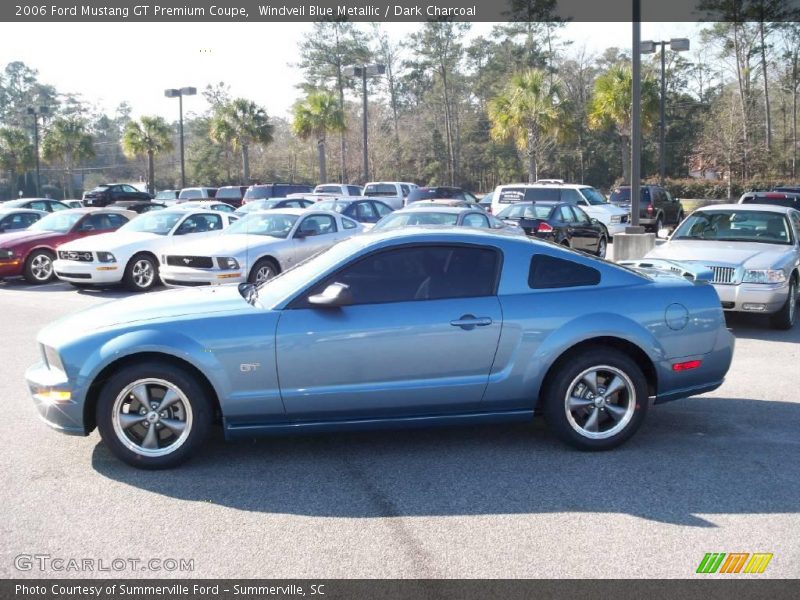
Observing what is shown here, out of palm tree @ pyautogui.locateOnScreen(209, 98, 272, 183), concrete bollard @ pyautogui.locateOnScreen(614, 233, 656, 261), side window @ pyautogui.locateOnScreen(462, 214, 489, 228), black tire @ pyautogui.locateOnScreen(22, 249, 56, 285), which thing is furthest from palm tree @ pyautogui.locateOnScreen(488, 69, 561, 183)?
black tire @ pyautogui.locateOnScreen(22, 249, 56, 285)

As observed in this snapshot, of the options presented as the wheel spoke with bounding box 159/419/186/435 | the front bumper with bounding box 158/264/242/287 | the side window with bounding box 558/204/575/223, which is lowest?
the wheel spoke with bounding box 159/419/186/435

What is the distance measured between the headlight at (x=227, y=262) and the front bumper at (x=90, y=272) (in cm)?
261

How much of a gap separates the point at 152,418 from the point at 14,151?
186 feet

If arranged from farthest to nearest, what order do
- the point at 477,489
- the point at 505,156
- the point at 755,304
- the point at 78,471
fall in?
1. the point at 505,156
2. the point at 755,304
3. the point at 78,471
4. the point at 477,489

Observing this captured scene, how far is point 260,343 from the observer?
5.13m

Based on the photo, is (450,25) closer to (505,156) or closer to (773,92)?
(505,156)

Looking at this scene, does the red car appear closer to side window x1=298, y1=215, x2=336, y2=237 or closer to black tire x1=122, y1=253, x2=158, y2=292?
black tire x1=122, y1=253, x2=158, y2=292

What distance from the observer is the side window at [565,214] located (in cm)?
1777

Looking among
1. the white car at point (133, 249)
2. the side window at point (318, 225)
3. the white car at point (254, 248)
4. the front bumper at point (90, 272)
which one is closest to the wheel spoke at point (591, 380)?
the white car at point (254, 248)

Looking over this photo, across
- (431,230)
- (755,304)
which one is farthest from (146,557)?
(755,304)

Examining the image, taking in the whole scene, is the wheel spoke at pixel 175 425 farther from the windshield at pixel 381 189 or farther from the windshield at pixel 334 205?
the windshield at pixel 381 189

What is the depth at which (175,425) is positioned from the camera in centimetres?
516

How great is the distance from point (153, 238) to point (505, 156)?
48.9 meters

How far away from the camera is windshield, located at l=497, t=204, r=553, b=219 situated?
57.9 feet
